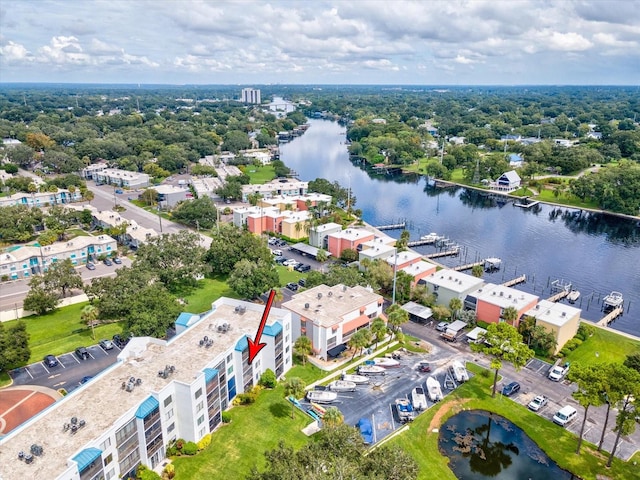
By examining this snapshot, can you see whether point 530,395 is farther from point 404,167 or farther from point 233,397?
point 404,167

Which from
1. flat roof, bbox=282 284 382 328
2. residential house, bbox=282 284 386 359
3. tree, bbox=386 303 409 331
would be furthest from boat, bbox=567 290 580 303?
flat roof, bbox=282 284 382 328

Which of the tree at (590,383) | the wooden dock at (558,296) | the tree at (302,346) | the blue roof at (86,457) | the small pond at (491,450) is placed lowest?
the small pond at (491,450)

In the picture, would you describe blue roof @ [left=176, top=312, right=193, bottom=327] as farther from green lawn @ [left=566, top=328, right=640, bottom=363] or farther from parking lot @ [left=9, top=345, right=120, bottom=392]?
green lawn @ [left=566, top=328, right=640, bottom=363]

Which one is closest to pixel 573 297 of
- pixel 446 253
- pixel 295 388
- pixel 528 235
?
pixel 446 253

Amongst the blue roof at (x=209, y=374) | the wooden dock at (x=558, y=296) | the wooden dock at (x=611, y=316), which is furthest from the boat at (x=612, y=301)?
the blue roof at (x=209, y=374)

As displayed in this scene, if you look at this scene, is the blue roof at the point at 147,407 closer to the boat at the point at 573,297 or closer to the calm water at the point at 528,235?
the calm water at the point at 528,235

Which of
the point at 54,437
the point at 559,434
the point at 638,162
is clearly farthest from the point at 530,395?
the point at 638,162

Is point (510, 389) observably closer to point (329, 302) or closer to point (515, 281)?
point (329, 302)
